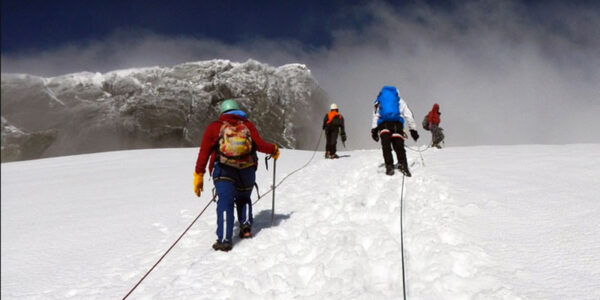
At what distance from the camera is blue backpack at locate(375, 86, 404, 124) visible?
7.78 meters

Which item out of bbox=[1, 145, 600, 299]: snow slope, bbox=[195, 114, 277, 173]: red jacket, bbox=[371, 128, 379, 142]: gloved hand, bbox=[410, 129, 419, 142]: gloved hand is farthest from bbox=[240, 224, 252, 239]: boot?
bbox=[410, 129, 419, 142]: gloved hand

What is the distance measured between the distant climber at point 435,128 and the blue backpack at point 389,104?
26.2ft

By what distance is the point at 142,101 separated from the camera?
18562 cm

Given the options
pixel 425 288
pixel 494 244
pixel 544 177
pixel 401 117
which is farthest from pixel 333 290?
pixel 401 117

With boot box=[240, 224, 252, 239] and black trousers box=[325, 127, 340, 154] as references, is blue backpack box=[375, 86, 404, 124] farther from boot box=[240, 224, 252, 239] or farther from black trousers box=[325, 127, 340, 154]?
black trousers box=[325, 127, 340, 154]

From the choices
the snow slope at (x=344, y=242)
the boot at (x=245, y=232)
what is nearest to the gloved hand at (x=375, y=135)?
the snow slope at (x=344, y=242)

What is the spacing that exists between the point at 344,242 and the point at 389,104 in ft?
14.5

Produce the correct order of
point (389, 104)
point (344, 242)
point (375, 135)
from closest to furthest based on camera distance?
point (344, 242)
point (389, 104)
point (375, 135)

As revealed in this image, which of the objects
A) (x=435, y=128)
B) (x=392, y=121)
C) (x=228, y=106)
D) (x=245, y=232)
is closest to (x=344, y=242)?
(x=245, y=232)

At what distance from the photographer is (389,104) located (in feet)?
25.6

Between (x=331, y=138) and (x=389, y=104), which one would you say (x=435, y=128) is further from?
(x=389, y=104)

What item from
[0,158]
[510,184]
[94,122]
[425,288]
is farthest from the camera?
[94,122]

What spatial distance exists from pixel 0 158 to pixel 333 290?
262 centimetres

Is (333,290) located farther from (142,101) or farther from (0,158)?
(142,101)
